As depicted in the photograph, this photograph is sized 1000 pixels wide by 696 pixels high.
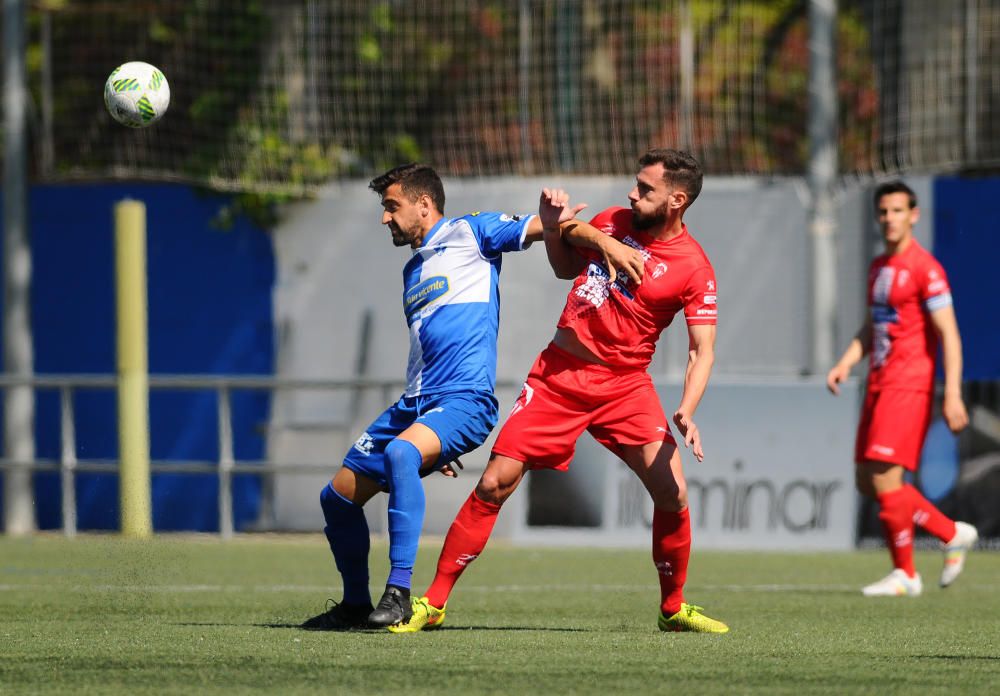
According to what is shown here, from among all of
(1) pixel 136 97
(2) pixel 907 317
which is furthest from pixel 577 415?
(2) pixel 907 317

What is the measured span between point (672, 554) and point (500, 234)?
5.02 ft

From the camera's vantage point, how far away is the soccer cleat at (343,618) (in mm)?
7368

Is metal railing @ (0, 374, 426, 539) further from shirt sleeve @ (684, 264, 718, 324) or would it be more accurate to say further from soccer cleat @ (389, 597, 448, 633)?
shirt sleeve @ (684, 264, 718, 324)

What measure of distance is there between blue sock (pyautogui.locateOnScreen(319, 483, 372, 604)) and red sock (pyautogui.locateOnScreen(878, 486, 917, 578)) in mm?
3357

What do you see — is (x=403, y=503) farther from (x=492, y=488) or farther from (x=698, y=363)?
(x=698, y=363)

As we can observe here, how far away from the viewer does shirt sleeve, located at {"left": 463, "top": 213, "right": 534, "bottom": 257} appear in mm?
7473

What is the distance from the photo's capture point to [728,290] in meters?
15.4

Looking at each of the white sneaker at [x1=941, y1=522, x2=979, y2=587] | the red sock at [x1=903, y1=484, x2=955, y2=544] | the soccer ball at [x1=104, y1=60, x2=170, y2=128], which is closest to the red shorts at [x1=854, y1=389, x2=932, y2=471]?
the red sock at [x1=903, y1=484, x2=955, y2=544]

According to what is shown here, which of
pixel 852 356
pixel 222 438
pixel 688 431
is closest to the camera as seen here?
pixel 688 431

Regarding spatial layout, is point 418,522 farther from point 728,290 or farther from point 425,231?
point 728,290

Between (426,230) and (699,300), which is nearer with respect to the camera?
(699,300)

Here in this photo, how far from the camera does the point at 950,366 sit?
945 centimetres

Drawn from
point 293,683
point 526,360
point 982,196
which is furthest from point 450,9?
point 293,683

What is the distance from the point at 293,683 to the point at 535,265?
1020cm
